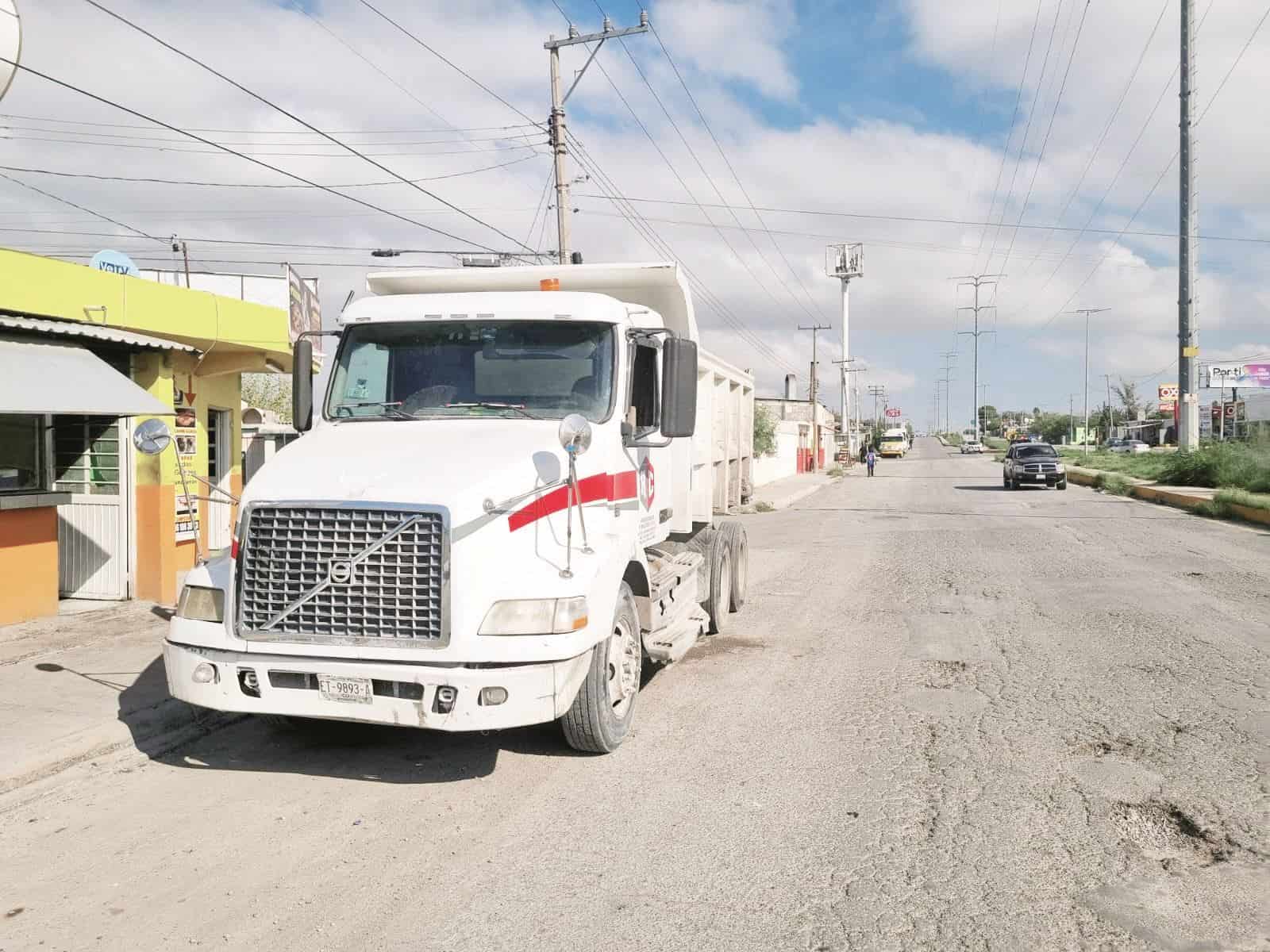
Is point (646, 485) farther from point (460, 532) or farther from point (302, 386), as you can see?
point (302, 386)

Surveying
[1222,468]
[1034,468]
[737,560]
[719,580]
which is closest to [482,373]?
[719,580]

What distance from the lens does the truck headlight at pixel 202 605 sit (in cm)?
518

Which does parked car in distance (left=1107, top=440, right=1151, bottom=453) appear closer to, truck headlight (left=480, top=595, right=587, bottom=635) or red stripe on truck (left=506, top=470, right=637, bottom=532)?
red stripe on truck (left=506, top=470, right=637, bottom=532)

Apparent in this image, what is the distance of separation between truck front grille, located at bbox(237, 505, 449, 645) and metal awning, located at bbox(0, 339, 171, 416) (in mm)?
3915

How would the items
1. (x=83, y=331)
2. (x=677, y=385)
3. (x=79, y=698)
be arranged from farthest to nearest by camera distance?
(x=83, y=331) < (x=79, y=698) < (x=677, y=385)

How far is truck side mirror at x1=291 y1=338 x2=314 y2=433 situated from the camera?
21.5 ft

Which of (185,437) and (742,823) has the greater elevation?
(185,437)

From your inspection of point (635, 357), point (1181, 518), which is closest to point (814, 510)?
point (1181, 518)

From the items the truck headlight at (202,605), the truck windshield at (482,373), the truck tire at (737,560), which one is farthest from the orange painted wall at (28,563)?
the truck tire at (737,560)

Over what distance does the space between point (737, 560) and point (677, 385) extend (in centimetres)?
434

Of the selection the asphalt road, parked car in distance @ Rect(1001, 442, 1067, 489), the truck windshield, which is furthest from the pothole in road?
parked car in distance @ Rect(1001, 442, 1067, 489)

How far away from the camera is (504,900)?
3.84 m

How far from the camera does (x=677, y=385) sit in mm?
6223

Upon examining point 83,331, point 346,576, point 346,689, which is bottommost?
point 346,689
